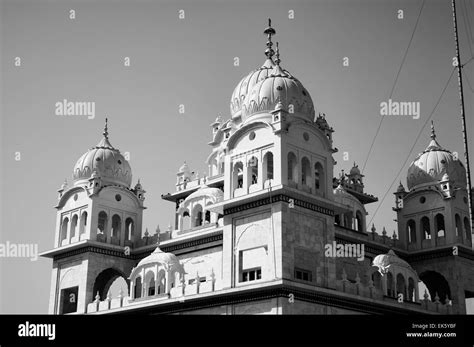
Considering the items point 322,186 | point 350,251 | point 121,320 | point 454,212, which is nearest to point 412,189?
point 454,212

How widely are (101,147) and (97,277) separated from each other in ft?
27.0

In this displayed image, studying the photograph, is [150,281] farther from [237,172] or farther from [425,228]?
[425,228]

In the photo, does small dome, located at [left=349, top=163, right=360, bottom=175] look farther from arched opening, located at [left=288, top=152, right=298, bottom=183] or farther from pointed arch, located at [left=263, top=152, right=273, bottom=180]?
arched opening, located at [left=288, top=152, right=298, bottom=183]

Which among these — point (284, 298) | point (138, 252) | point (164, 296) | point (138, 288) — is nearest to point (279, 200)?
point (284, 298)

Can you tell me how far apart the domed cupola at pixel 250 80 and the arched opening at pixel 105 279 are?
12006 mm

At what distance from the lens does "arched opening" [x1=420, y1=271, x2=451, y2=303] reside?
46281 mm

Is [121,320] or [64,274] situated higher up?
[64,274]

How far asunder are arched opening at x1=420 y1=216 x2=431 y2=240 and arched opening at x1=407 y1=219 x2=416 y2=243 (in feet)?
1.91

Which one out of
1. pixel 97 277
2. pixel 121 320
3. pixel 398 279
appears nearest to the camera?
pixel 121 320

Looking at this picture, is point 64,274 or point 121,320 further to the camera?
point 64,274

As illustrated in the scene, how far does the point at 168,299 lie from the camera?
1523 inches

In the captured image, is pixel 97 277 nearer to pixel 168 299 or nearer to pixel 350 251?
pixel 168 299

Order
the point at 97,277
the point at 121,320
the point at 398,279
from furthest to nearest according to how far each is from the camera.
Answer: the point at 97,277 → the point at 398,279 → the point at 121,320

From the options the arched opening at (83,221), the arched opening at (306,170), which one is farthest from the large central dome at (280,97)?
the arched opening at (83,221)
